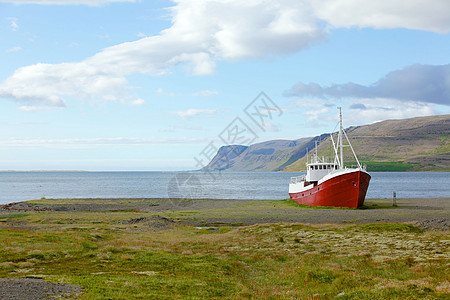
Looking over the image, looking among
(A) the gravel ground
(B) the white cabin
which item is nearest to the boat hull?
(B) the white cabin

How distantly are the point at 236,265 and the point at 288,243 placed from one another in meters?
10.2

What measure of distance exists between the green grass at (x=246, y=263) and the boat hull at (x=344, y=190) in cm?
2774

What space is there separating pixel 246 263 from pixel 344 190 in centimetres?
4940

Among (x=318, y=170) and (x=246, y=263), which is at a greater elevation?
(x=318, y=170)

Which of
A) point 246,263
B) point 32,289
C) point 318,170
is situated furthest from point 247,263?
point 318,170

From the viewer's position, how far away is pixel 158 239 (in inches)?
1610

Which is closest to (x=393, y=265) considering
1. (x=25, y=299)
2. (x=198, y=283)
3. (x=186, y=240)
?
(x=198, y=283)

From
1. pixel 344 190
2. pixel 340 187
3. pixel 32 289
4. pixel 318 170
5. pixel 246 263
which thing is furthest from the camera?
pixel 318 170

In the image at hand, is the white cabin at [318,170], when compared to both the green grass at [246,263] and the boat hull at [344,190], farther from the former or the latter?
the green grass at [246,263]

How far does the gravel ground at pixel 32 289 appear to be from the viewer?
1561 cm

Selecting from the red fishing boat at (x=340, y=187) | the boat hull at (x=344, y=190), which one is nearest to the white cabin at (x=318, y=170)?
the red fishing boat at (x=340, y=187)

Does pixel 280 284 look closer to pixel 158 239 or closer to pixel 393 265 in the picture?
pixel 393 265

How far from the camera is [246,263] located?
28125 millimetres

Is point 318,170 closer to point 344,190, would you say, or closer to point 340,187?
point 340,187
